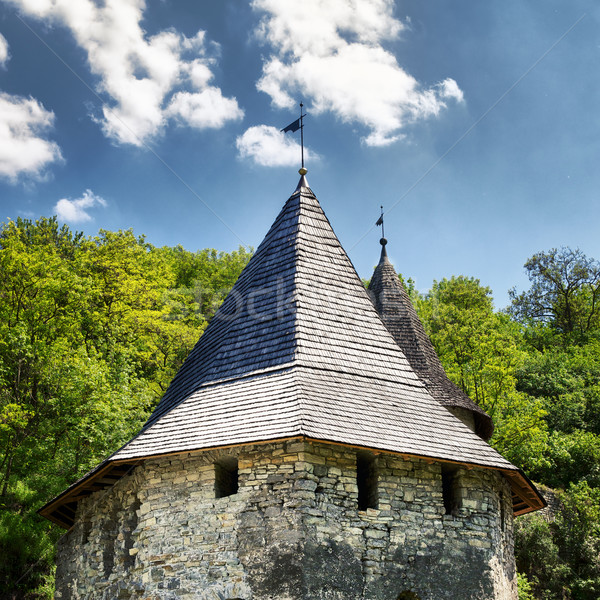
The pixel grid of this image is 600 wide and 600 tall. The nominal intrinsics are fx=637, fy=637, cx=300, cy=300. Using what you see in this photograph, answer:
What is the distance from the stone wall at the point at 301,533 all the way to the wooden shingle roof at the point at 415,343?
4265mm

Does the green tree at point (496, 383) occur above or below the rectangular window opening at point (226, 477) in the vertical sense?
above

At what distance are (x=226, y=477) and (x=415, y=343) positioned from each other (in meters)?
6.69

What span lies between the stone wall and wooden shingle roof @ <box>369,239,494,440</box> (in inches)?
168

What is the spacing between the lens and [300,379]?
9.01 metres

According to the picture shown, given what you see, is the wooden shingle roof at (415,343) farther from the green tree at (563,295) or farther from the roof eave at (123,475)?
the green tree at (563,295)

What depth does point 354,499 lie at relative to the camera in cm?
823

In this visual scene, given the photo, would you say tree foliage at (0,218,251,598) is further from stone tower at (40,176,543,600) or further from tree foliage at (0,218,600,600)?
stone tower at (40,176,543,600)

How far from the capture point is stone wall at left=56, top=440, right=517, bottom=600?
770cm

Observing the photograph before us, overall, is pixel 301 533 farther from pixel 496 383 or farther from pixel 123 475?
pixel 496 383

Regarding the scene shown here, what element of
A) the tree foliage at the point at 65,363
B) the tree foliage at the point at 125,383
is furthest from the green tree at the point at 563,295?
the tree foliage at the point at 65,363

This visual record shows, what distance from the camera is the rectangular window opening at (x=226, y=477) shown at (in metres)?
8.68

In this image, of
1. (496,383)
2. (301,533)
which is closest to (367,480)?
(301,533)

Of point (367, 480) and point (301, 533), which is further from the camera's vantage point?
point (367, 480)

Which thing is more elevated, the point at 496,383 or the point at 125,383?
the point at 496,383
